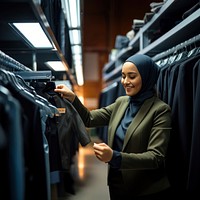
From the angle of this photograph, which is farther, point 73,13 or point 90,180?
point 90,180

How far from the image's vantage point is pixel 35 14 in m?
1.21

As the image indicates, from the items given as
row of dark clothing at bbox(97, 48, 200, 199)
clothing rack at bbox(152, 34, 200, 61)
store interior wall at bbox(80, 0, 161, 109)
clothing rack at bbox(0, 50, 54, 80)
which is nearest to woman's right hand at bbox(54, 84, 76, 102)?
clothing rack at bbox(0, 50, 54, 80)

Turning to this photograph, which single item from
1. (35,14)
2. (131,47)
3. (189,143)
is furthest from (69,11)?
(131,47)

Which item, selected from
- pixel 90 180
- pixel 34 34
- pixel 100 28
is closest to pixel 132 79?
pixel 34 34

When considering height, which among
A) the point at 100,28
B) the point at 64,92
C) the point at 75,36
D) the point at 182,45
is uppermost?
the point at 100,28

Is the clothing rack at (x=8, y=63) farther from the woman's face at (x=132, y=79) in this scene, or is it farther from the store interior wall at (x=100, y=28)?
the store interior wall at (x=100, y=28)

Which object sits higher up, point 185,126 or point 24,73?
point 24,73

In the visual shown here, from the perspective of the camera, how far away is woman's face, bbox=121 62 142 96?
1.69 metres

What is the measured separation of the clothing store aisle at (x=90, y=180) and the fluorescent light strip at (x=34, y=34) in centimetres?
89

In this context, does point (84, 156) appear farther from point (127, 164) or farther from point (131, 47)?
point (127, 164)

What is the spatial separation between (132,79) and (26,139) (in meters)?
0.91

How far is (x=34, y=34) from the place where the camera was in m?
1.55

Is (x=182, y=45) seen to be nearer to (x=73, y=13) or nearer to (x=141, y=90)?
(x=141, y=90)

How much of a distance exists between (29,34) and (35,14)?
37 cm
